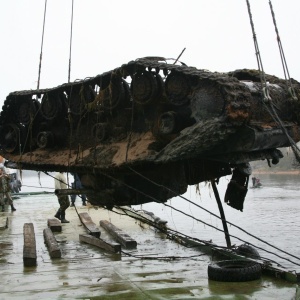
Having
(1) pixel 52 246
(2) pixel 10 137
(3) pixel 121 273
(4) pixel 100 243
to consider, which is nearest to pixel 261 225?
(4) pixel 100 243

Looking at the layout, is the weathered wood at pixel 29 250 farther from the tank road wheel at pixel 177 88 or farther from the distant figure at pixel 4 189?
the distant figure at pixel 4 189

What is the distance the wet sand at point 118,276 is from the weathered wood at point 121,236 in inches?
8.1

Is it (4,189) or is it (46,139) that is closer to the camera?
(46,139)

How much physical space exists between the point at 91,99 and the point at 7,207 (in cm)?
1430

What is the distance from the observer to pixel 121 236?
12.7 m

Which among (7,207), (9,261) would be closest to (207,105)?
(9,261)

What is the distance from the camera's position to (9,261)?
10.5 m

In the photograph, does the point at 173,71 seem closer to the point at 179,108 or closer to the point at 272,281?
the point at 179,108

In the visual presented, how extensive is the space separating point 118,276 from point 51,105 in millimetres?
2905

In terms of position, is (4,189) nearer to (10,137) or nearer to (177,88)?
(10,137)

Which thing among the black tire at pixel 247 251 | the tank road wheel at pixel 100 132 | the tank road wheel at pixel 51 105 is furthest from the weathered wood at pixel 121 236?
the tank road wheel at pixel 100 132

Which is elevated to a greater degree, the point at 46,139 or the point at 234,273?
the point at 46,139

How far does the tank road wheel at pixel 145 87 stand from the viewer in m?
7.39

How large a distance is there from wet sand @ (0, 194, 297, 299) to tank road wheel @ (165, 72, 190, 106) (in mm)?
2443
